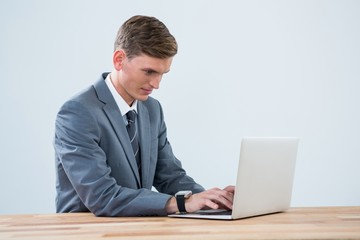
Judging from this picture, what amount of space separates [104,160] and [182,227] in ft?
2.04

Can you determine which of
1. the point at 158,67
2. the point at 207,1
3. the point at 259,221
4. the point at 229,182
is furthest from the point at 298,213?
the point at 207,1

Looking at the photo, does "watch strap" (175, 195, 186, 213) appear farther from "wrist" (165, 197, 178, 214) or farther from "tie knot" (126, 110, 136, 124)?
"tie knot" (126, 110, 136, 124)

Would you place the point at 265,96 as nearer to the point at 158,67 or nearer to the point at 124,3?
the point at 124,3

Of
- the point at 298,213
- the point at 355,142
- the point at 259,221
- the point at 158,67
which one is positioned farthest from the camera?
the point at 355,142

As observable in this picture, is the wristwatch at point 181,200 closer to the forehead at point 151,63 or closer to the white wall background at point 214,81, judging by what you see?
the forehead at point 151,63

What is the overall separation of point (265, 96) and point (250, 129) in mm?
276

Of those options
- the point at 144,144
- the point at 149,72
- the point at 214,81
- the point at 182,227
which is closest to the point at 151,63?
the point at 149,72

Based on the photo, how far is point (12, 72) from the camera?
451cm

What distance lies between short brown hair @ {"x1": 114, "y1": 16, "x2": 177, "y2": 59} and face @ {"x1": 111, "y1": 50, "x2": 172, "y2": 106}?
0.03 metres

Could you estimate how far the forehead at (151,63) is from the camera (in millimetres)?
2645

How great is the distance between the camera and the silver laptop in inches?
85.4

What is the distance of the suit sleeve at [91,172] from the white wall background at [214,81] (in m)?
2.01

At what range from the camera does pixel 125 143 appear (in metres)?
2.67

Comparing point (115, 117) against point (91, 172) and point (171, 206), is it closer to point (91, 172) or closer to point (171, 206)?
point (91, 172)
